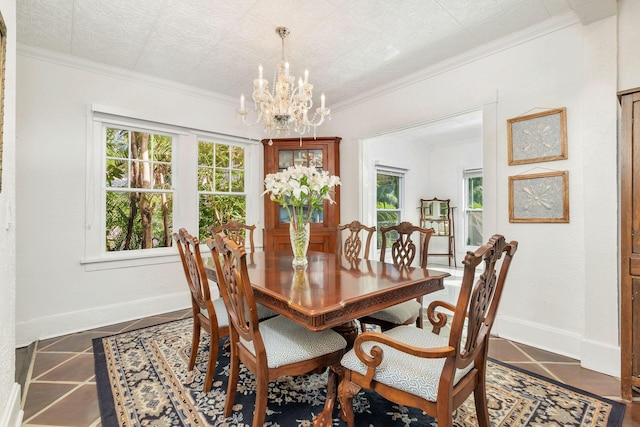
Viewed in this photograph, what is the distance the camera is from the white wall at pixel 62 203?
2.73m

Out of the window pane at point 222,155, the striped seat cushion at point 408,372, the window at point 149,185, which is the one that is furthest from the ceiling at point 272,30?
the striped seat cushion at point 408,372

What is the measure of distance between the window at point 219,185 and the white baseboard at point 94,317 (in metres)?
0.88

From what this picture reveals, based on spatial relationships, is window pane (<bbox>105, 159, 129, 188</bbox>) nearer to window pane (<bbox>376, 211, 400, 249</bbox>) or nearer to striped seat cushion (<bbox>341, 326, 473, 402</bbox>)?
striped seat cushion (<bbox>341, 326, 473, 402</bbox>)

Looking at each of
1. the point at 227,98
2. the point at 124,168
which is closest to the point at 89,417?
the point at 124,168

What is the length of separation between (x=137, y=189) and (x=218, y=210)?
1.00 meters

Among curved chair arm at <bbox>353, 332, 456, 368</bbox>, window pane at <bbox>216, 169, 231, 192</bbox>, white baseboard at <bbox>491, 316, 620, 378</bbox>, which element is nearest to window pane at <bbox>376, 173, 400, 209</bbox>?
window pane at <bbox>216, 169, 231, 192</bbox>

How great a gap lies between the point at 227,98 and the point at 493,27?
305cm

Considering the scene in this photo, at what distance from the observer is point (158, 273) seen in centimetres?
350

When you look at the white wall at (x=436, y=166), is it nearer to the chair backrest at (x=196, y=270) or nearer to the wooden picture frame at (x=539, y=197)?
the wooden picture frame at (x=539, y=197)

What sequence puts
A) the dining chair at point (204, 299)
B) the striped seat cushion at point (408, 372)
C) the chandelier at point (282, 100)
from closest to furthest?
1. the striped seat cushion at point (408, 372)
2. the dining chair at point (204, 299)
3. the chandelier at point (282, 100)

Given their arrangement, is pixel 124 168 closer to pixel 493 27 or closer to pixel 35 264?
pixel 35 264

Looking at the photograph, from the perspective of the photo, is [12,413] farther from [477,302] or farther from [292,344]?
[477,302]

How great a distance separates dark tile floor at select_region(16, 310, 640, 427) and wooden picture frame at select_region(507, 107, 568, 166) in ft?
5.24

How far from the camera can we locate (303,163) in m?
4.28
